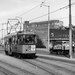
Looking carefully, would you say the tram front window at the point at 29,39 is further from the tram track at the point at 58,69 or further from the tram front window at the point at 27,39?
the tram track at the point at 58,69

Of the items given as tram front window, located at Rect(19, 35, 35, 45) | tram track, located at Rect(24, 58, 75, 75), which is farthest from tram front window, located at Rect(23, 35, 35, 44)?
tram track, located at Rect(24, 58, 75, 75)

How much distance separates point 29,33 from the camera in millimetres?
21203

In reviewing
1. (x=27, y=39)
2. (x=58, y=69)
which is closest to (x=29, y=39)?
(x=27, y=39)

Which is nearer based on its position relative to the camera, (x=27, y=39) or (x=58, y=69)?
(x=58, y=69)

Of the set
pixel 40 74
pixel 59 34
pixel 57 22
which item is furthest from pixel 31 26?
pixel 40 74

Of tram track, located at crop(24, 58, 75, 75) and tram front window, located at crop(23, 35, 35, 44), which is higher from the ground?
tram front window, located at crop(23, 35, 35, 44)

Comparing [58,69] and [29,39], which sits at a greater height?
[29,39]

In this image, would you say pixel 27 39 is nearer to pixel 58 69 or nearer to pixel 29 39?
pixel 29 39

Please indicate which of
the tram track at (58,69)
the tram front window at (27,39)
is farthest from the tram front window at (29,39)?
the tram track at (58,69)

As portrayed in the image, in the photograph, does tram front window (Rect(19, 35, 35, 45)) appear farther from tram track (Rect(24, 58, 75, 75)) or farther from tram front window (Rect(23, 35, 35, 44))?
tram track (Rect(24, 58, 75, 75))

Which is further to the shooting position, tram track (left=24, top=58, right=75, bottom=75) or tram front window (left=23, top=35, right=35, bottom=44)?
tram front window (left=23, top=35, right=35, bottom=44)

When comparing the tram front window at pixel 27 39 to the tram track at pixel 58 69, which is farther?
the tram front window at pixel 27 39

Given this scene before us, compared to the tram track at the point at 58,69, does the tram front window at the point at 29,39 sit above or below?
above

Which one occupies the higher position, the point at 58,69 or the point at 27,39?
the point at 27,39
